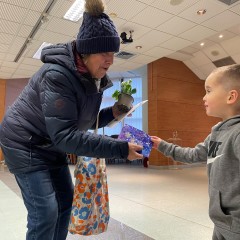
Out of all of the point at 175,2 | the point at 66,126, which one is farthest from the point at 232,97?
the point at 175,2

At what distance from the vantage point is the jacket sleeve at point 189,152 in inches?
49.4

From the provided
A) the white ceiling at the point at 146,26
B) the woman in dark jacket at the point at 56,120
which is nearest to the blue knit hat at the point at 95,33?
the woman in dark jacket at the point at 56,120

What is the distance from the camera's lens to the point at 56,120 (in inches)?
39.4

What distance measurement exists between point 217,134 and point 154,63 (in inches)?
288

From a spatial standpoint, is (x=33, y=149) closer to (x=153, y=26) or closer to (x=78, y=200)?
(x=78, y=200)

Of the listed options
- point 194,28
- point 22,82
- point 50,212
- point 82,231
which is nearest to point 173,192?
point 82,231

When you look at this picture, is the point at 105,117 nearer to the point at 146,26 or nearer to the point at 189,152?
the point at 189,152

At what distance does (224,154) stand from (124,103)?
683 millimetres

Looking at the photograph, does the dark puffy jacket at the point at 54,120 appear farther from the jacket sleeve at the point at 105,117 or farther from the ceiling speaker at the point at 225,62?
the ceiling speaker at the point at 225,62

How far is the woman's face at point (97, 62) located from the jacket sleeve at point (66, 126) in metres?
0.16

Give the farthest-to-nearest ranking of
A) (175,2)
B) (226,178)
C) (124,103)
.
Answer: (175,2) → (124,103) → (226,178)

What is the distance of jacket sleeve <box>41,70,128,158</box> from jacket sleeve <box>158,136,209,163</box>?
373mm

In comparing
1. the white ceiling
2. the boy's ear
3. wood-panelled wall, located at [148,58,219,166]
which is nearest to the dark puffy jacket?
the boy's ear

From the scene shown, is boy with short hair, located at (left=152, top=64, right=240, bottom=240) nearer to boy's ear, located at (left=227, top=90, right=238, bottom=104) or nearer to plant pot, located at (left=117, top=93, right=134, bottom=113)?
boy's ear, located at (left=227, top=90, right=238, bottom=104)
